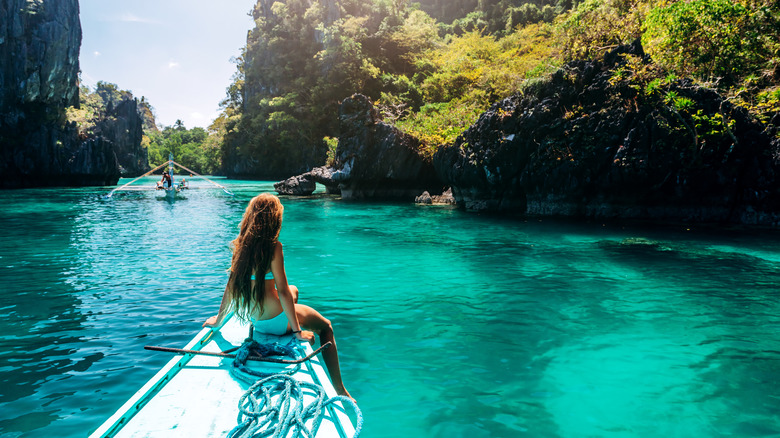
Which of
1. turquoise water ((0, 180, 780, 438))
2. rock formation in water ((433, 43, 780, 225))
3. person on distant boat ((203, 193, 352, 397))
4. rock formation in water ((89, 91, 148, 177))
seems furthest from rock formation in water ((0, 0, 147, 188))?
person on distant boat ((203, 193, 352, 397))

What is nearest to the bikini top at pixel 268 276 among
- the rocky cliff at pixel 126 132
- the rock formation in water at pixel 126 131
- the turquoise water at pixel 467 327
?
the turquoise water at pixel 467 327

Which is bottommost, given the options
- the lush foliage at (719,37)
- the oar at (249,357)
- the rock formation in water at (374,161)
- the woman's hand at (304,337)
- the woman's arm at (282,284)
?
the oar at (249,357)

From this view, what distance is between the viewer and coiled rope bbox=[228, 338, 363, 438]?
239 centimetres

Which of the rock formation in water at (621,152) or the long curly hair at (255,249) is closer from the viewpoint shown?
the long curly hair at (255,249)

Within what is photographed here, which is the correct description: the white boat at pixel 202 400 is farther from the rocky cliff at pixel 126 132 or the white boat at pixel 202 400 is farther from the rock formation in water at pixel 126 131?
the rocky cliff at pixel 126 132

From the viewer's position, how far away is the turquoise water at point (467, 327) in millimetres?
3688

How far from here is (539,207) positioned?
1756 cm

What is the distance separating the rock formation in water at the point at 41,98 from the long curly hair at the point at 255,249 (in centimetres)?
4274

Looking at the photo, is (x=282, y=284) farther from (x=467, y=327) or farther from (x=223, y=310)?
(x=467, y=327)

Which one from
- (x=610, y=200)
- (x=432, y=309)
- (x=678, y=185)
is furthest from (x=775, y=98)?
(x=432, y=309)

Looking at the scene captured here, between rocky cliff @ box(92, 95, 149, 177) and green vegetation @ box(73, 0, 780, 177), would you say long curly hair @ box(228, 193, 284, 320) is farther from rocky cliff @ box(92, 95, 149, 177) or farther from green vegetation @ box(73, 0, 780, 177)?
rocky cliff @ box(92, 95, 149, 177)

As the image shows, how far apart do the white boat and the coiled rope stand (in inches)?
1.0

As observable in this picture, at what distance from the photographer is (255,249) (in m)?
3.21

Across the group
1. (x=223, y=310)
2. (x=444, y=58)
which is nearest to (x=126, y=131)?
(x=444, y=58)
